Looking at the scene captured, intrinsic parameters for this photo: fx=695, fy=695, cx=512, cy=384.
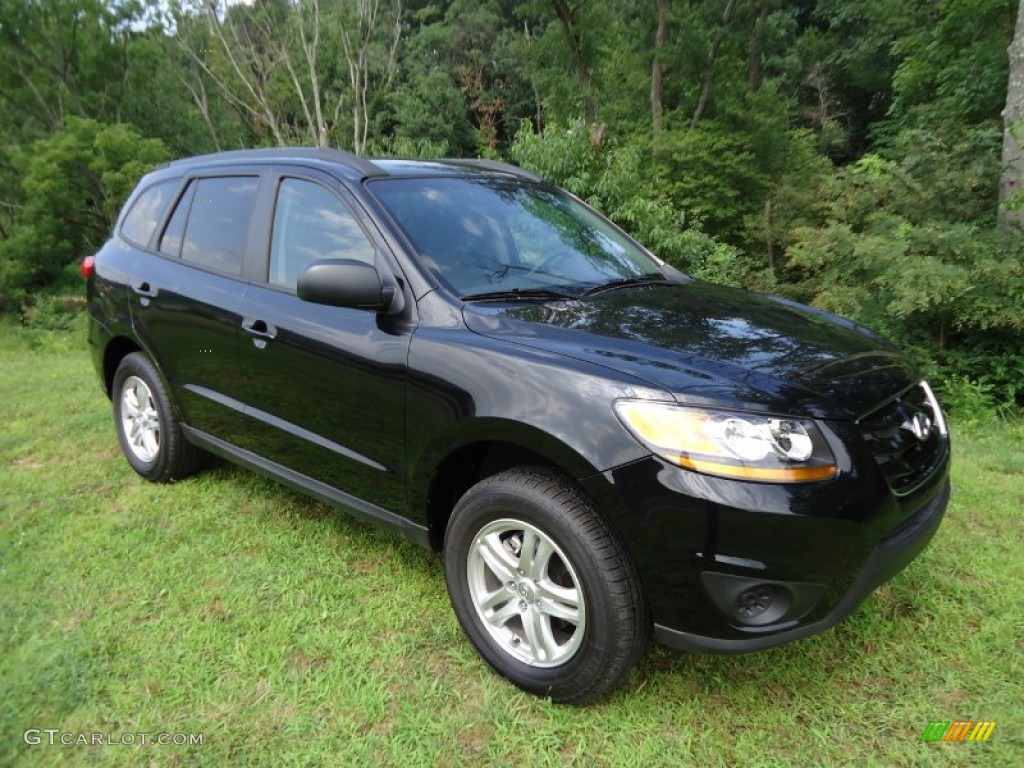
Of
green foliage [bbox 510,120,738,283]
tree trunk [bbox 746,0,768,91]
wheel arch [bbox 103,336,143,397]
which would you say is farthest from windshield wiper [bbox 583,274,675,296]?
tree trunk [bbox 746,0,768,91]

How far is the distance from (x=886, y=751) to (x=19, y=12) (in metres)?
22.1

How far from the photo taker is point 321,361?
2.67m

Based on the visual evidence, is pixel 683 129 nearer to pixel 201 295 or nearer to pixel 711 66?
pixel 711 66

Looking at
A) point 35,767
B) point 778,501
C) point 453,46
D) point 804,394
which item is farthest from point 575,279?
point 453,46

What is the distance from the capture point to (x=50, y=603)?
2781 mm

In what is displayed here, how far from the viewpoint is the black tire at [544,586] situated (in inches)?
77.6

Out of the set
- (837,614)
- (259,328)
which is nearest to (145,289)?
(259,328)

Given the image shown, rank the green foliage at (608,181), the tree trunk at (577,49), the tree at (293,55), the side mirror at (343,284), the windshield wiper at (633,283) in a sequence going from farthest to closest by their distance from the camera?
the tree trunk at (577,49) → the tree at (293,55) → the green foliage at (608,181) → the windshield wiper at (633,283) → the side mirror at (343,284)

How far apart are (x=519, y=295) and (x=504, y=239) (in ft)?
1.30

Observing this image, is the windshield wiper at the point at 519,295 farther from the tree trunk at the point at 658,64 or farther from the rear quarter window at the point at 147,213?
the tree trunk at the point at 658,64

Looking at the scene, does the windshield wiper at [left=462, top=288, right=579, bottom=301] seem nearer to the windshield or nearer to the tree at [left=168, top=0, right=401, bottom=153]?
the windshield

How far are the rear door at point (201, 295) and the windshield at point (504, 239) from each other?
2.77 feet

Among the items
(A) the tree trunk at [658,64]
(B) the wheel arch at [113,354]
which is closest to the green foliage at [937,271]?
(B) the wheel arch at [113,354]

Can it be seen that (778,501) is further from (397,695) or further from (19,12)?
(19,12)
